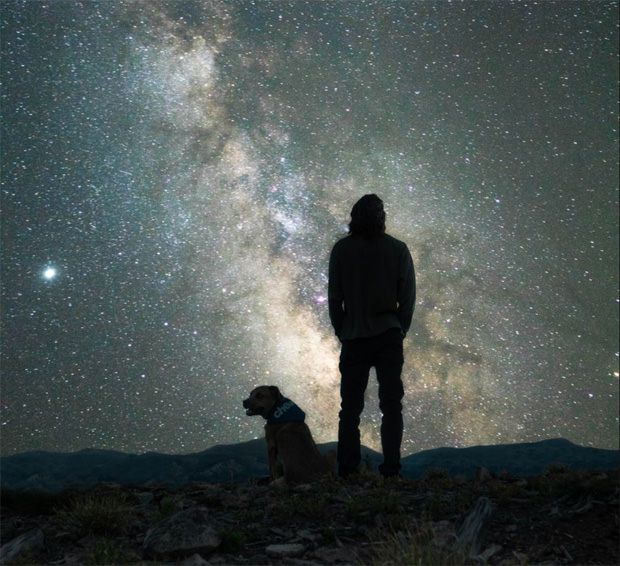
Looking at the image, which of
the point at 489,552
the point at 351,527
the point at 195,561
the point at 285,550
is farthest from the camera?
the point at 351,527

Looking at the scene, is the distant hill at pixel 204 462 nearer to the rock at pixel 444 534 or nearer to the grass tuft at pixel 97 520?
the grass tuft at pixel 97 520

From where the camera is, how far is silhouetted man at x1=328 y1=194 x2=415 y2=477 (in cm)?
654

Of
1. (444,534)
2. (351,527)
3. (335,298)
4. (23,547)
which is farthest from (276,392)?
(444,534)

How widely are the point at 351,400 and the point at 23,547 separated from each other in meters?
3.48

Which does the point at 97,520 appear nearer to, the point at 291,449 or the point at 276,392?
the point at 291,449

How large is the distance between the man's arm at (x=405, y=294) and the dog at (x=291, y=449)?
1.54 metres

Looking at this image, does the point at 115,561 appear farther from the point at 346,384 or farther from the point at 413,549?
the point at 346,384

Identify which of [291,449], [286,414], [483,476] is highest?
[286,414]

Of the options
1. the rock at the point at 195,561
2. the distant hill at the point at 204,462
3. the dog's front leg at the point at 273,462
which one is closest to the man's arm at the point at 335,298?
the dog's front leg at the point at 273,462

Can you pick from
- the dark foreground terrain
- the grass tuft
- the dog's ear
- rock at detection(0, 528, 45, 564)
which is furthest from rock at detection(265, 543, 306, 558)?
the dog's ear

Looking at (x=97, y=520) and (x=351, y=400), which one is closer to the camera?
(x=97, y=520)

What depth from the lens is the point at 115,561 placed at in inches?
156

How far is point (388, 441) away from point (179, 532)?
8.97 ft

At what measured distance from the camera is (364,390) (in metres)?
6.81
